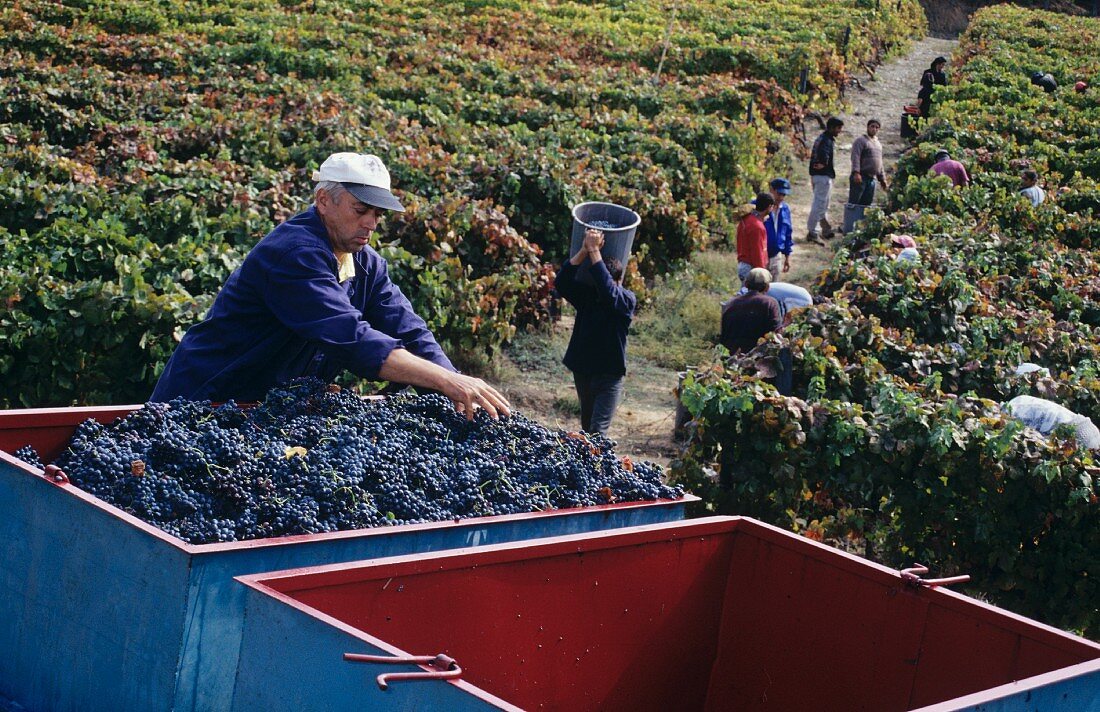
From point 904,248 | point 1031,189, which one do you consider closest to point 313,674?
point 904,248

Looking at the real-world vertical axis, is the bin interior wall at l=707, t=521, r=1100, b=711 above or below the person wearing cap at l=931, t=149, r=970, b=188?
below

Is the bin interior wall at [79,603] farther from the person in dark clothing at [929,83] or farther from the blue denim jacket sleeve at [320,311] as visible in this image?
the person in dark clothing at [929,83]

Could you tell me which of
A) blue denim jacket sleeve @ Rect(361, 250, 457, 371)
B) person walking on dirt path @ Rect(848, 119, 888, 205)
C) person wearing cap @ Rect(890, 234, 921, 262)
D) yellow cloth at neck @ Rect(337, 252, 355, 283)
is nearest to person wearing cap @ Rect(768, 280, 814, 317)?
person wearing cap @ Rect(890, 234, 921, 262)

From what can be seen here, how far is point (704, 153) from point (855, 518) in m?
9.44

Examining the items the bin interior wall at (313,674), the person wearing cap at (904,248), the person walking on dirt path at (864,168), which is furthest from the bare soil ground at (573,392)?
the bin interior wall at (313,674)

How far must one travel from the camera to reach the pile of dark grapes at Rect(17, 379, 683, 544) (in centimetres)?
342

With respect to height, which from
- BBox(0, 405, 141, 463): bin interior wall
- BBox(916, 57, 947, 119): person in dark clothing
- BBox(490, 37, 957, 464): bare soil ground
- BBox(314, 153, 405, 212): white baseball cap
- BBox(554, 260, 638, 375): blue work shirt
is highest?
BBox(916, 57, 947, 119): person in dark clothing

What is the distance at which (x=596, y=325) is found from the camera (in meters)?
7.89

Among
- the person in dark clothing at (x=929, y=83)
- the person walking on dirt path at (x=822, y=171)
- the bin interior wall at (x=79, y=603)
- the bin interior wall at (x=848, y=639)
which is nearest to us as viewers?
the bin interior wall at (x=79, y=603)

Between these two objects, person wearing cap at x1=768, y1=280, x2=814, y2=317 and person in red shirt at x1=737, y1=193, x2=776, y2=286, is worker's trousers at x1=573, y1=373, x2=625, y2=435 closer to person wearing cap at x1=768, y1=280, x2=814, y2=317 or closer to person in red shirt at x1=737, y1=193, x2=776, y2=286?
person wearing cap at x1=768, y1=280, x2=814, y2=317

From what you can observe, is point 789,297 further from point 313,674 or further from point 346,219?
point 313,674

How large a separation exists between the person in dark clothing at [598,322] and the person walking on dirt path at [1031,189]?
765cm

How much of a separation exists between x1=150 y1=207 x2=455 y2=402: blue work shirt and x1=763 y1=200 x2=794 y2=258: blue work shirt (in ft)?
27.2

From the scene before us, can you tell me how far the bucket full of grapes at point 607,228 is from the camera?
27.4 feet
